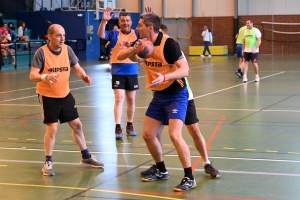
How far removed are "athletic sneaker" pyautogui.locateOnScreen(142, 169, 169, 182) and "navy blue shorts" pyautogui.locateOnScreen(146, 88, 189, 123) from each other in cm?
68

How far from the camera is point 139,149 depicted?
30.1 ft

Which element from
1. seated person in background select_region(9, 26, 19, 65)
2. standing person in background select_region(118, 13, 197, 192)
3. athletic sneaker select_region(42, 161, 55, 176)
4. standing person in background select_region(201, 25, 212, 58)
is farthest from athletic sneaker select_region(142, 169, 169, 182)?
standing person in background select_region(201, 25, 212, 58)

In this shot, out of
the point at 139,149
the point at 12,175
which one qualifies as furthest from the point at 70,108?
the point at 139,149

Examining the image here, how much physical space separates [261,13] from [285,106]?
2779 centimetres

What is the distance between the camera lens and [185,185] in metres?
6.66

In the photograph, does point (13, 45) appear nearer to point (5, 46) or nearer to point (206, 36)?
point (5, 46)

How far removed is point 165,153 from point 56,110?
1956mm

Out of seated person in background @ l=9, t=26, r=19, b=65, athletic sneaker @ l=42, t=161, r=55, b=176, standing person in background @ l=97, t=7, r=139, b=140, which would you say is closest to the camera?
athletic sneaker @ l=42, t=161, r=55, b=176

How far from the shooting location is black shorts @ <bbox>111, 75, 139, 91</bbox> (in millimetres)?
10211

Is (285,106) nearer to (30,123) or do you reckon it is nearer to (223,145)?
(223,145)

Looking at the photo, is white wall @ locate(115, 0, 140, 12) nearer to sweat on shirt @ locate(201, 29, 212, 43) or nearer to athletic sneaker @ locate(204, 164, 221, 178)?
sweat on shirt @ locate(201, 29, 212, 43)

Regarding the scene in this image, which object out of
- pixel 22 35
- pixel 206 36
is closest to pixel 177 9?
pixel 206 36

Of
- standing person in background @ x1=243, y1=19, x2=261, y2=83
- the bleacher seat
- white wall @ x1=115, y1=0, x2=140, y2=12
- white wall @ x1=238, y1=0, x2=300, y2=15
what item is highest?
white wall @ x1=115, y1=0, x2=140, y2=12

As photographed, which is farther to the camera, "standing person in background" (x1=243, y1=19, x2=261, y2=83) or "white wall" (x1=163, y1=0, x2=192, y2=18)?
"white wall" (x1=163, y1=0, x2=192, y2=18)
